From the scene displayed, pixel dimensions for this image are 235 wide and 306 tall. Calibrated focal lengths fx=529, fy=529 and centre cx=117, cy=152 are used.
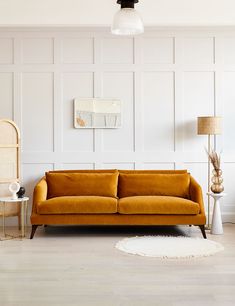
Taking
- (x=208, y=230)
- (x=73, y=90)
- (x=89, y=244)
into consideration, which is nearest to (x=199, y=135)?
(x=208, y=230)

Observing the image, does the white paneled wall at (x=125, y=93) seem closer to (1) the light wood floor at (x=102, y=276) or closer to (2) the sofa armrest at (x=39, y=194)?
(2) the sofa armrest at (x=39, y=194)

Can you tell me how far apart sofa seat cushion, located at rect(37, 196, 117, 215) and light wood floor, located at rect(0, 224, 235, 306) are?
0.34 meters

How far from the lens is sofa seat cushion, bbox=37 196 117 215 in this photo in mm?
6504

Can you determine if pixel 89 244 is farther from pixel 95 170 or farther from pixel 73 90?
pixel 73 90

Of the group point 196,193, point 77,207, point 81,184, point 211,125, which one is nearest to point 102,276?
point 77,207

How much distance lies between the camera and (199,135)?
24.8ft

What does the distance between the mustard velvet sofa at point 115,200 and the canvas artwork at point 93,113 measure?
780 mm

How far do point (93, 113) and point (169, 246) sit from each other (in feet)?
8.02

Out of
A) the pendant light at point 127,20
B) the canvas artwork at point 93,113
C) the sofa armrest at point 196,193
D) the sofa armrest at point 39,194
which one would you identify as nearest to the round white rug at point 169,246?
the sofa armrest at point 196,193

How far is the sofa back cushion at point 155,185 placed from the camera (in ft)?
23.2

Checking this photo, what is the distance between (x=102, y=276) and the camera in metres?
4.61

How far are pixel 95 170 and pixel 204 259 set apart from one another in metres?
2.54

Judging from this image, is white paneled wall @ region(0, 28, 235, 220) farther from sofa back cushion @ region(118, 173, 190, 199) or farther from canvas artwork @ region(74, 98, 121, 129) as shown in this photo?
sofa back cushion @ region(118, 173, 190, 199)

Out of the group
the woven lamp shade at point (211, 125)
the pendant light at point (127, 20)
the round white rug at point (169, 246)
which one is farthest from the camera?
the woven lamp shade at point (211, 125)
